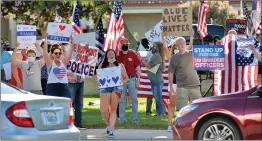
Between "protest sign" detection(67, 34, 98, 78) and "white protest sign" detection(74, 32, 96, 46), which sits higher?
"white protest sign" detection(74, 32, 96, 46)

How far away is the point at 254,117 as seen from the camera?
10.2 meters

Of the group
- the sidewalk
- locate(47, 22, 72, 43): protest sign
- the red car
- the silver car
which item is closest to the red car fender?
the red car

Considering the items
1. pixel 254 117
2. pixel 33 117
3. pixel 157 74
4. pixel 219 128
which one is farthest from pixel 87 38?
pixel 254 117

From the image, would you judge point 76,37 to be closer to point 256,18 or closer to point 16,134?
point 256,18

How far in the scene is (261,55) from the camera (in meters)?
11.9

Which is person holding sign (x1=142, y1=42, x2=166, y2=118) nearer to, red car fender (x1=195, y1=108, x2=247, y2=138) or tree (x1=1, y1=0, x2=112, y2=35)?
red car fender (x1=195, y1=108, x2=247, y2=138)

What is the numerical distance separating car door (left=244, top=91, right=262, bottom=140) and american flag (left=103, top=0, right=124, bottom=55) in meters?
6.11

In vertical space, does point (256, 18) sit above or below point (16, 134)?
above

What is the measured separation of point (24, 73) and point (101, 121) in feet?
7.51

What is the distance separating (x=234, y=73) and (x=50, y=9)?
1724 cm

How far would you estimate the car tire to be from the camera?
1043 cm

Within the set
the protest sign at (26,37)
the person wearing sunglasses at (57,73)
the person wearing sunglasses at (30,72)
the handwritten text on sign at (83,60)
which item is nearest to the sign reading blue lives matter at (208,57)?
the handwritten text on sign at (83,60)

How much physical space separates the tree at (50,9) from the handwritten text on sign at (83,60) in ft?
39.7

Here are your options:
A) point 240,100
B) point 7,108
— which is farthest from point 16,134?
point 240,100
